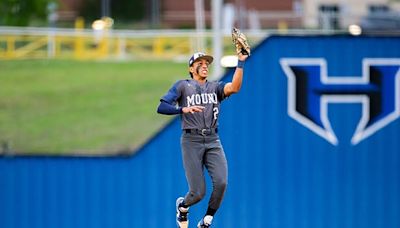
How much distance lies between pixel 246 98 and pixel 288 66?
0.82m

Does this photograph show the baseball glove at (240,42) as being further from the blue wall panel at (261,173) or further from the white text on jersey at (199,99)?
the blue wall panel at (261,173)

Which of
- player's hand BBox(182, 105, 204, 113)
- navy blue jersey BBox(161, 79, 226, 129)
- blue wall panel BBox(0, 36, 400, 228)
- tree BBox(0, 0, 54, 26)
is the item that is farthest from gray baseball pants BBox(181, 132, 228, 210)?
tree BBox(0, 0, 54, 26)

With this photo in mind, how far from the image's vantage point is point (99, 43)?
32.2 meters

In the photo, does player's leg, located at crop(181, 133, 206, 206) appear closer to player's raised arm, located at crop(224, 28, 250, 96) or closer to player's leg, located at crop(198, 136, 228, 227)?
player's leg, located at crop(198, 136, 228, 227)

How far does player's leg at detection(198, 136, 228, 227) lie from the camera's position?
14414 millimetres

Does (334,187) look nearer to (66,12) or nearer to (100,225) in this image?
(100,225)

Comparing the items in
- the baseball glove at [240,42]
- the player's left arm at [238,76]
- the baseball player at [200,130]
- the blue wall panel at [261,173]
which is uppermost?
the baseball glove at [240,42]

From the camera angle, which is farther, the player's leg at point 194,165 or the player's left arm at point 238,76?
the player's leg at point 194,165

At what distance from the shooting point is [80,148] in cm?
2664

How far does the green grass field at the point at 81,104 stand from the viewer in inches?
1066

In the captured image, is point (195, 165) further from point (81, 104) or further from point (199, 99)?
point (81, 104)

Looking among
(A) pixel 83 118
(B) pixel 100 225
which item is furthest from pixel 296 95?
(A) pixel 83 118

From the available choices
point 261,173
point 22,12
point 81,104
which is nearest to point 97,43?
point 81,104

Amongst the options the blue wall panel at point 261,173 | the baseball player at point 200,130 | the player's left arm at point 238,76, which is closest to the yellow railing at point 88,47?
the blue wall panel at point 261,173
